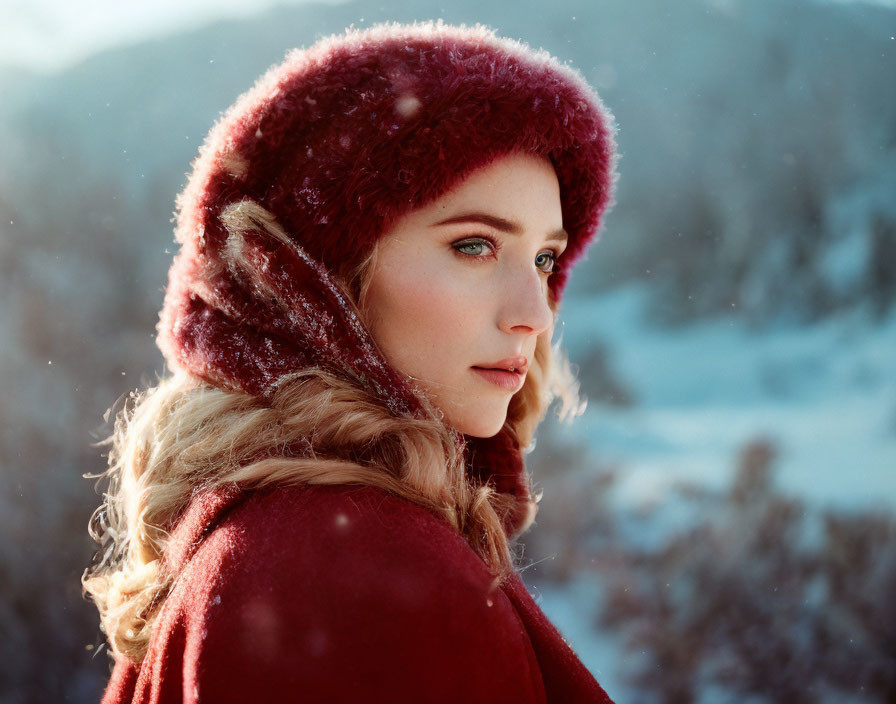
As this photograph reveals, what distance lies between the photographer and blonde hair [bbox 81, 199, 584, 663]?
3.25 ft

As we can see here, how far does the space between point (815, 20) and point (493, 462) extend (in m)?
4.48

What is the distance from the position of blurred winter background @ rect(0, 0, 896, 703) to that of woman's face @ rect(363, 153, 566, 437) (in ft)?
5.70

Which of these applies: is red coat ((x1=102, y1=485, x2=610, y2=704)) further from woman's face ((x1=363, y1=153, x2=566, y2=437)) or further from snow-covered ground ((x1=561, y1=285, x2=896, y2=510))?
snow-covered ground ((x1=561, y1=285, x2=896, y2=510))

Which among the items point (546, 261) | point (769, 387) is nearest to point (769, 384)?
point (769, 387)

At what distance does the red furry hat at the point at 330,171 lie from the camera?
1118 millimetres

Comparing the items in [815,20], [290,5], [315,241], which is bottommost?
[315,241]

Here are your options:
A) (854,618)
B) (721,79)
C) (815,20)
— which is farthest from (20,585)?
(815,20)

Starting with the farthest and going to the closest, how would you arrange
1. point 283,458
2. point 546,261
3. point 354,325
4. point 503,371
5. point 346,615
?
point 546,261 → point 503,371 → point 354,325 → point 283,458 → point 346,615

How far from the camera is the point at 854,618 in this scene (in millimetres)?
3467

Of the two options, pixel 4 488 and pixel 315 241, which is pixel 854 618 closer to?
pixel 315 241

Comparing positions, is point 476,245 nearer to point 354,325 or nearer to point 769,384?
point 354,325

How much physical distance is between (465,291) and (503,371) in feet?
0.58

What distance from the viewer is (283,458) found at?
0.97 meters

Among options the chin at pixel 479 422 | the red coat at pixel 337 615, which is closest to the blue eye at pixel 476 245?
the chin at pixel 479 422
